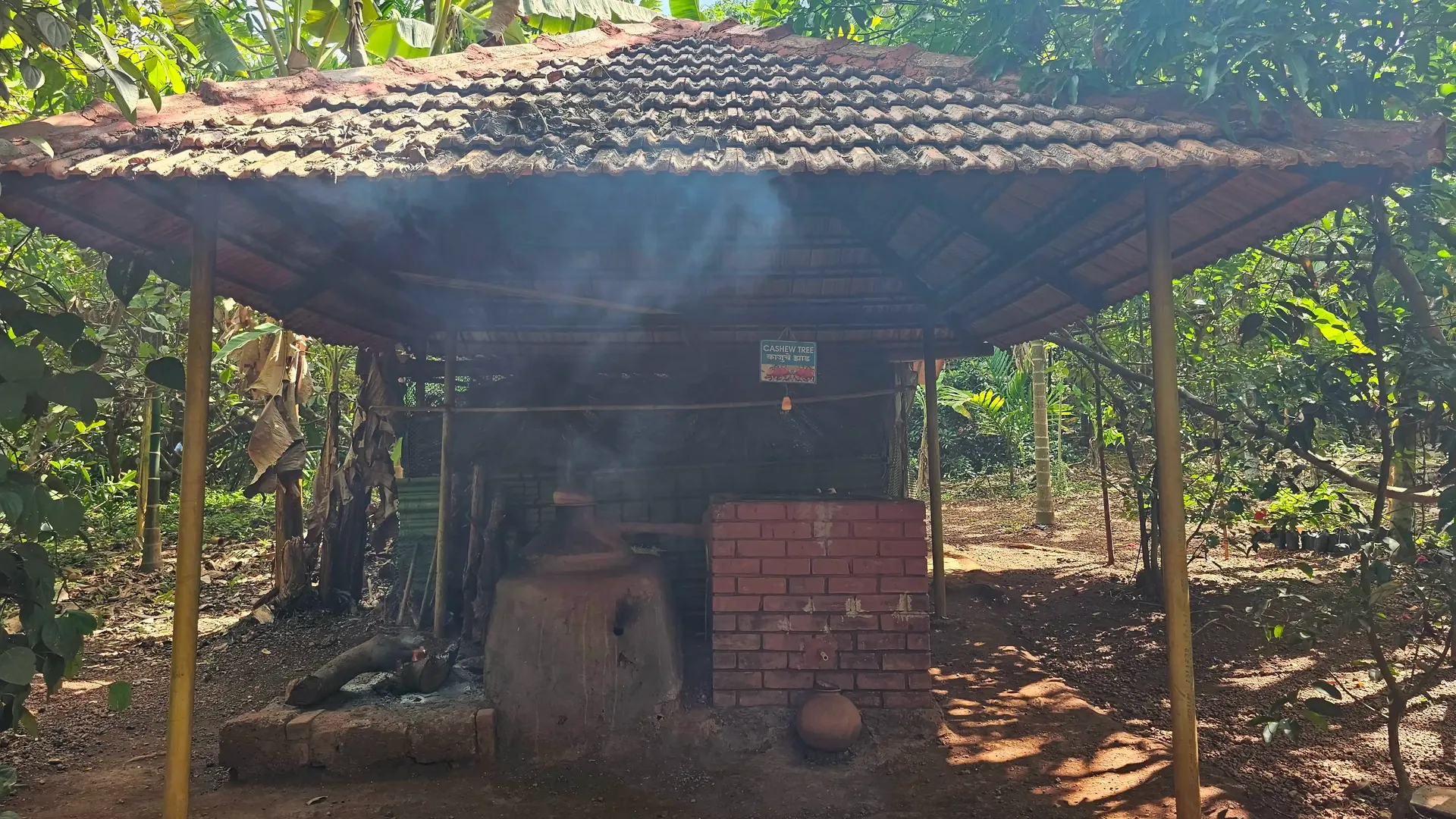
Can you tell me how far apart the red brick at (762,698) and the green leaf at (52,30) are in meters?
4.28

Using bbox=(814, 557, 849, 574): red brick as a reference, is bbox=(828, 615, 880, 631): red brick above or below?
below

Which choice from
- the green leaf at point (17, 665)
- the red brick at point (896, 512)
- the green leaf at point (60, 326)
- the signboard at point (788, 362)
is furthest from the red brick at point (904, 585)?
the green leaf at point (60, 326)

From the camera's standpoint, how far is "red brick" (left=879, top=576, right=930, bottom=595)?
451 cm

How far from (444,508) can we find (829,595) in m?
3.05

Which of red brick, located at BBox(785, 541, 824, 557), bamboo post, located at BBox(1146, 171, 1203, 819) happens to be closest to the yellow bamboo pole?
red brick, located at BBox(785, 541, 824, 557)

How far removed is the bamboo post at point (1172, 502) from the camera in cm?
311

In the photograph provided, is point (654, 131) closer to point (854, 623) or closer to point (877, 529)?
point (877, 529)

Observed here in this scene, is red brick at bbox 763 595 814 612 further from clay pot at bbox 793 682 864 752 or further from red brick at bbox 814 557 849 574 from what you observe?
clay pot at bbox 793 682 864 752

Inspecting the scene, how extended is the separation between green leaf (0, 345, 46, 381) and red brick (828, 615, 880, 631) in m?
3.81

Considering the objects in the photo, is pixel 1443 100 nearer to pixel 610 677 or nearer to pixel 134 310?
pixel 610 677

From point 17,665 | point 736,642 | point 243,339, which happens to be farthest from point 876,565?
point 243,339

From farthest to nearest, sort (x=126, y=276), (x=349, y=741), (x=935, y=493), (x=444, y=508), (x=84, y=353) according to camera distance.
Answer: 1. (x=935, y=493)
2. (x=444, y=508)
3. (x=349, y=741)
4. (x=126, y=276)
5. (x=84, y=353)

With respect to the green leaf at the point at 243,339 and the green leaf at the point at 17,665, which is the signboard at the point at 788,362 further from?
the green leaf at the point at 243,339

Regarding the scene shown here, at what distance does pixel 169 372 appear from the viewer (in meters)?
3.20
